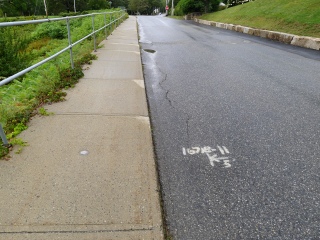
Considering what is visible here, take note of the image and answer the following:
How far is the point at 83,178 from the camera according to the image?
7.75 ft

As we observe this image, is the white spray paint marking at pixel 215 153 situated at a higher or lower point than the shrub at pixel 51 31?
lower

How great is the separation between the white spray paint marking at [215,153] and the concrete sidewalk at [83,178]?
19.1 inches

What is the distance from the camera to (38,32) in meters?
20.4

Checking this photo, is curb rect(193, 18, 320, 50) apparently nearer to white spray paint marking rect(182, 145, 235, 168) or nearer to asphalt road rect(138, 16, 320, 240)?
asphalt road rect(138, 16, 320, 240)

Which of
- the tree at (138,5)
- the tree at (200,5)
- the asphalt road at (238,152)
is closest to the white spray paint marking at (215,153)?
the asphalt road at (238,152)

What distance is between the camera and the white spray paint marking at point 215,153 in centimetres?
273

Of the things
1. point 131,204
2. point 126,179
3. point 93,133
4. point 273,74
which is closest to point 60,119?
point 93,133

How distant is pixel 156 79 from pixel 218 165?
3.53m

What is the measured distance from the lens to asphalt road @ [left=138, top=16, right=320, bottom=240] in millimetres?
2012

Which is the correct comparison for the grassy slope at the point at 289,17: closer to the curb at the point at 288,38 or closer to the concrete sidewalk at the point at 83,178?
the curb at the point at 288,38

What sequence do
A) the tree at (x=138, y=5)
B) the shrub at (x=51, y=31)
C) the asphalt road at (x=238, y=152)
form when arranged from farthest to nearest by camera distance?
the tree at (x=138, y=5), the shrub at (x=51, y=31), the asphalt road at (x=238, y=152)

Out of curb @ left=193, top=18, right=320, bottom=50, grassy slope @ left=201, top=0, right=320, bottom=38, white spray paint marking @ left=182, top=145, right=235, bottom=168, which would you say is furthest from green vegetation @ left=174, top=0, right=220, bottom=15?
white spray paint marking @ left=182, top=145, right=235, bottom=168

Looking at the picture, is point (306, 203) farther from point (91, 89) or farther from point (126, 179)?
point (91, 89)

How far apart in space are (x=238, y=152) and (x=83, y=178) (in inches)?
67.8
